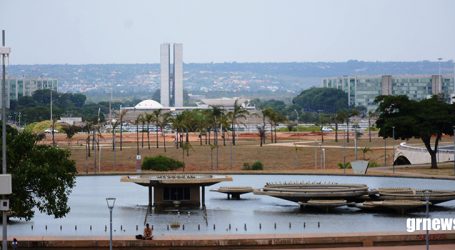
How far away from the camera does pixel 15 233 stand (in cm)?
5372

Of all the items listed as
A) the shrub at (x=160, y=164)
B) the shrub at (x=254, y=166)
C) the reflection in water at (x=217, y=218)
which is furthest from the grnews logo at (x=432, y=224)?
the shrub at (x=254, y=166)

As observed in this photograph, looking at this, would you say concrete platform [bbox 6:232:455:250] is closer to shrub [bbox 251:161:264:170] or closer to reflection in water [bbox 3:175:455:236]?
reflection in water [bbox 3:175:455:236]

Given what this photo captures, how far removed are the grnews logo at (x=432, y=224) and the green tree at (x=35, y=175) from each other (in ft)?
49.2

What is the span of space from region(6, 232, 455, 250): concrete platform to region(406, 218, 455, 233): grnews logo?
2.99 m

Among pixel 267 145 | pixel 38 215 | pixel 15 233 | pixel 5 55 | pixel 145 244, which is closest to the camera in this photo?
pixel 5 55

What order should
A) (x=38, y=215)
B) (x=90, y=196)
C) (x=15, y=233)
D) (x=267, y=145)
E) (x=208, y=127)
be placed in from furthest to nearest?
(x=208, y=127), (x=267, y=145), (x=90, y=196), (x=38, y=215), (x=15, y=233)

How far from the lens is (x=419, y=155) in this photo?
10075 cm

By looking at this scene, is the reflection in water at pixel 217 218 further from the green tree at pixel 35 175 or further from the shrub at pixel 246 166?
the shrub at pixel 246 166

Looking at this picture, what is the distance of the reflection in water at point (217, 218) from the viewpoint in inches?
2167

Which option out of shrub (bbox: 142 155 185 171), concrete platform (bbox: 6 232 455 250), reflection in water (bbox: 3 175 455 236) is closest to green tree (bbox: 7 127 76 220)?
reflection in water (bbox: 3 175 455 236)

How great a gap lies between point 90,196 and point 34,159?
1629cm

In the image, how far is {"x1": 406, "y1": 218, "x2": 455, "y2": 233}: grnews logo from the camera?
2042 inches

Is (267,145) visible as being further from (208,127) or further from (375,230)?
(375,230)

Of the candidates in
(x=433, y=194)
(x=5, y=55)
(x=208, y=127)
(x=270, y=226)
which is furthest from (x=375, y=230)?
(x=208, y=127)
